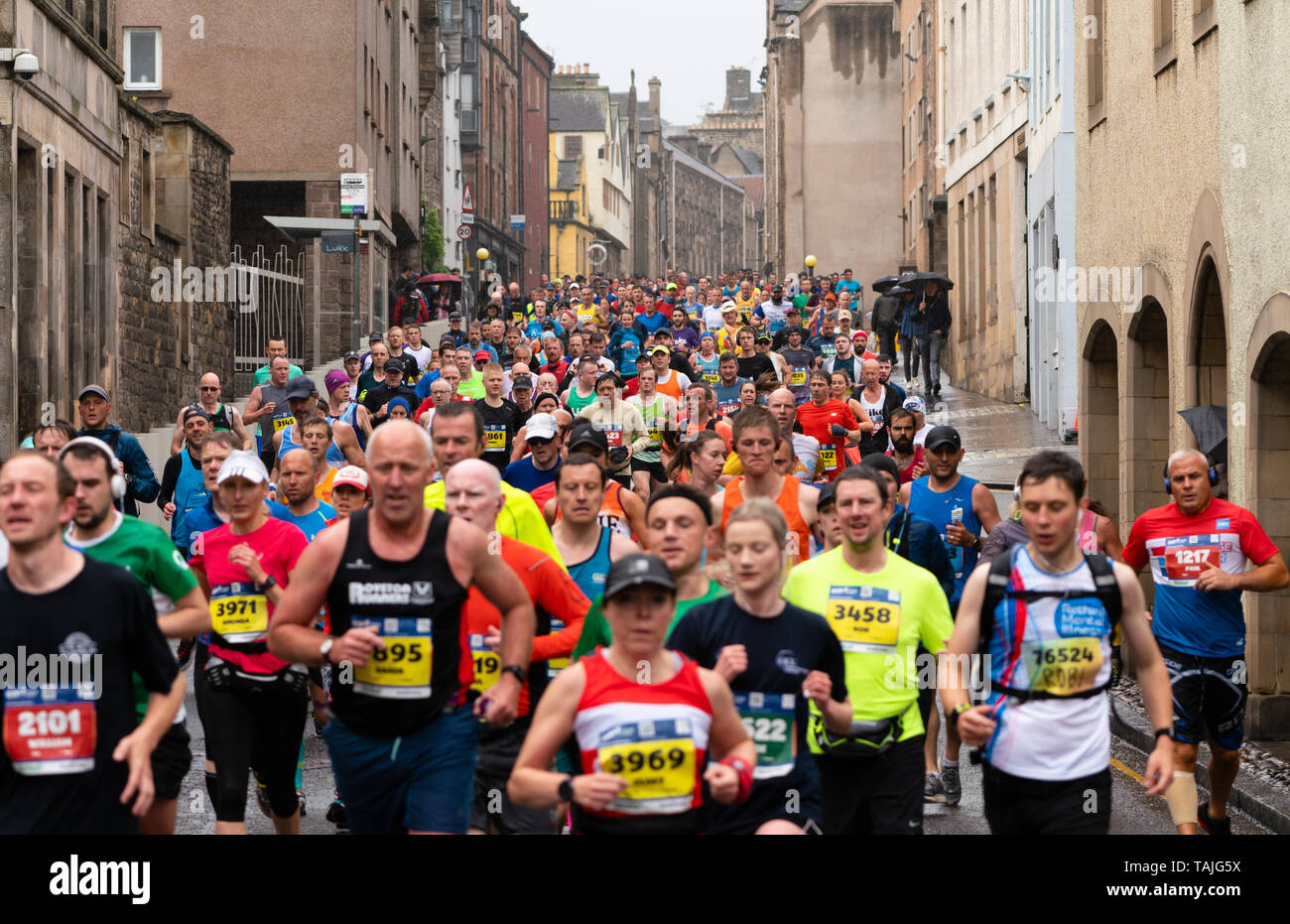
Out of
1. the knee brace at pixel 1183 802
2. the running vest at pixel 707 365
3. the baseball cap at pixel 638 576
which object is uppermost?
the running vest at pixel 707 365

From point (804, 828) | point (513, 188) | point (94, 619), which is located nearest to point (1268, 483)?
point (804, 828)

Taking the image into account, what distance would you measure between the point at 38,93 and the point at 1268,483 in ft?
41.5

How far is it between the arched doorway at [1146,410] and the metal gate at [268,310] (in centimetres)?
1650

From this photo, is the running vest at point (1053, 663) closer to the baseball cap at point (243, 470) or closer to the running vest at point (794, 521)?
the running vest at point (794, 521)

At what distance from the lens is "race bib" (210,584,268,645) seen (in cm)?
864

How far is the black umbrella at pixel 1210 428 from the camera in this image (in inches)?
553

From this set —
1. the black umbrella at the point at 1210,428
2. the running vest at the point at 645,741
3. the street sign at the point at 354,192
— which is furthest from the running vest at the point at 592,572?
the street sign at the point at 354,192

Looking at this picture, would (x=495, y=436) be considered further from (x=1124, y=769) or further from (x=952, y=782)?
(x=952, y=782)

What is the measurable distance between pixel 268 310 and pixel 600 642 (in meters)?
27.1

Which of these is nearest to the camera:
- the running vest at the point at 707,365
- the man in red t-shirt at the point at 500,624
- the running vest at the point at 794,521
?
the man in red t-shirt at the point at 500,624

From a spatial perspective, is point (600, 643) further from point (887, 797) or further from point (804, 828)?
point (887, 797)

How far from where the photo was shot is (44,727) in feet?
20.0

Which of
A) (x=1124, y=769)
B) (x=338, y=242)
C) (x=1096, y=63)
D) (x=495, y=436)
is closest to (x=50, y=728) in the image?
(x=1124, y=769)

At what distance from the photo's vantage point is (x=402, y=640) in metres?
6.54
